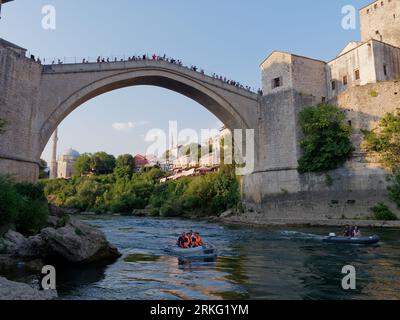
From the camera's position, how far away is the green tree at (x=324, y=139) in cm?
2447

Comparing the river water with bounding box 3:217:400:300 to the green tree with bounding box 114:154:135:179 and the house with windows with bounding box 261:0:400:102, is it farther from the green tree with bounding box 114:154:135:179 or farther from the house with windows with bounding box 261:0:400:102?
the green tree with bounding box 114:154:135:179

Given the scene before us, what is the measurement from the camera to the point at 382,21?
2961cm

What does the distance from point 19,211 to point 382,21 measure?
31.1m

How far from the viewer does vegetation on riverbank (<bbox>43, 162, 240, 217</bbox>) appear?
124 ft

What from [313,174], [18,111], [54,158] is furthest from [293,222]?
[54,158]

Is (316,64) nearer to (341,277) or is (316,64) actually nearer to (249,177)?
(249,177)

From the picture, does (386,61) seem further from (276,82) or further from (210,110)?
(210,110)

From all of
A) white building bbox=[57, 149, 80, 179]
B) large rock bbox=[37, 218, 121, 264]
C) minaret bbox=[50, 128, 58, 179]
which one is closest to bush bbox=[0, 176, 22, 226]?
large rock bbox=[37, 218, 121, 264]

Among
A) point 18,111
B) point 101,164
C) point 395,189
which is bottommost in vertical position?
point 395,189

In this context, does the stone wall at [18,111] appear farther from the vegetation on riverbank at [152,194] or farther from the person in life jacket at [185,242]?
the vegetation on riverbank at [152,194]

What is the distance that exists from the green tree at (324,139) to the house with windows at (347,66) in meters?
2.83

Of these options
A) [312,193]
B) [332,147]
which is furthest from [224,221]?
[332,147]

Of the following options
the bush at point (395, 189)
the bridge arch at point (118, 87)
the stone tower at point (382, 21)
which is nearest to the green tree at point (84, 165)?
the bridge arch at point (118, 87)

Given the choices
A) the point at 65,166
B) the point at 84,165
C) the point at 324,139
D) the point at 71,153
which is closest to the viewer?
the point at 324,139
